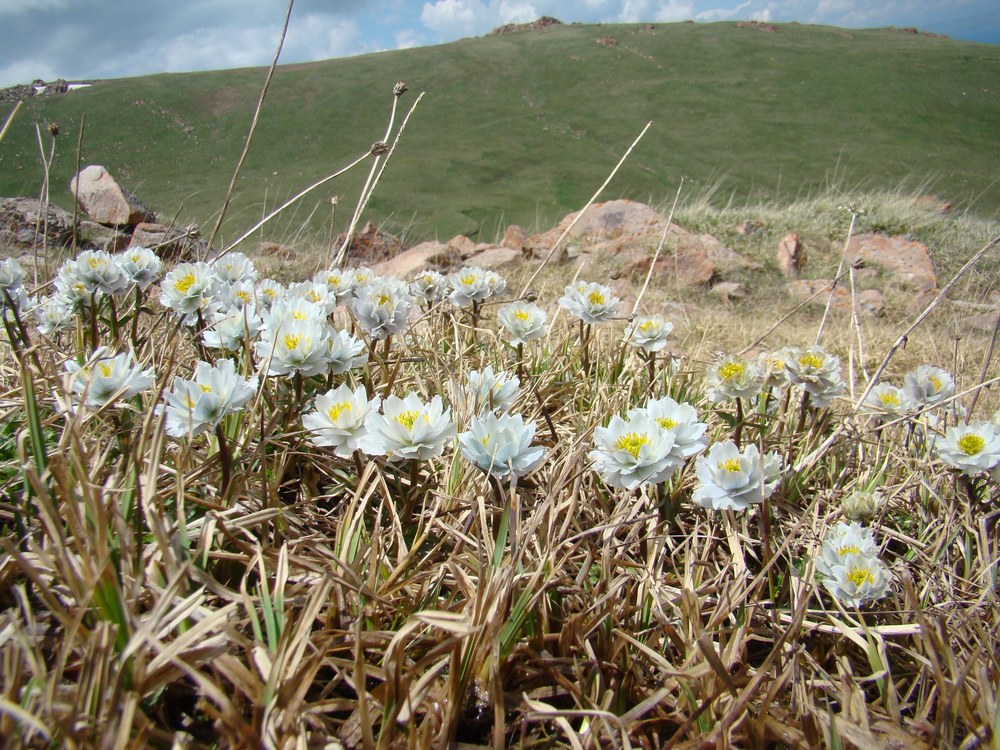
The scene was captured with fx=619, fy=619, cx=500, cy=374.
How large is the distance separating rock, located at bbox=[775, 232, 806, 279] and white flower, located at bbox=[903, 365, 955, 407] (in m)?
6.18

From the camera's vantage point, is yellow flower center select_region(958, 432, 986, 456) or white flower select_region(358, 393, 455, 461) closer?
white flower select_region(358, 393, 455, 461)

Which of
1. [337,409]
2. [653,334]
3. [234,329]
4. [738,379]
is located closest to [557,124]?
[653,334]

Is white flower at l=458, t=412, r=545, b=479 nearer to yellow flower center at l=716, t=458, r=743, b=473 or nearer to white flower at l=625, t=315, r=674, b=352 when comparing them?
yellow flower center at l=716, t=458, r=743, b=473

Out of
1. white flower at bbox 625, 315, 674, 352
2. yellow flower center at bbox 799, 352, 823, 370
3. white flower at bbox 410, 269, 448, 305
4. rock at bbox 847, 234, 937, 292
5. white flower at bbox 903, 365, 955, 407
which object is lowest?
rock at bbox 847, 234, 937, 292

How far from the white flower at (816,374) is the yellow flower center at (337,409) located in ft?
4.36

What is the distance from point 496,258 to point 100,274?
5148mm

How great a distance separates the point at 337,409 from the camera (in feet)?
4.56

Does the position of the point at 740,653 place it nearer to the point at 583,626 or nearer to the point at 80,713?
the point at 583,626

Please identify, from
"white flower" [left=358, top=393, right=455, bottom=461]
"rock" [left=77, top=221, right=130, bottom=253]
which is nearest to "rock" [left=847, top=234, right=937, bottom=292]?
"white flower" [left=358, top=393, right=455, bottom=461]

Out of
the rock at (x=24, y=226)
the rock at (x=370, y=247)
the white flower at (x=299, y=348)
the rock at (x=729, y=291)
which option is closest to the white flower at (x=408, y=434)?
the white flower at (x=299, y=348)

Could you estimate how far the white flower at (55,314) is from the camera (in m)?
2.22

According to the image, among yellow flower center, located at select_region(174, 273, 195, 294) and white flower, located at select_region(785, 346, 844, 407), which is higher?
yellow flower center, located at select_region(174, 273, 195, 294)

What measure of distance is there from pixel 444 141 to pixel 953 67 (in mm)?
30504

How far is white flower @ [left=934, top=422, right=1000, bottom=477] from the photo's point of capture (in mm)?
1546
